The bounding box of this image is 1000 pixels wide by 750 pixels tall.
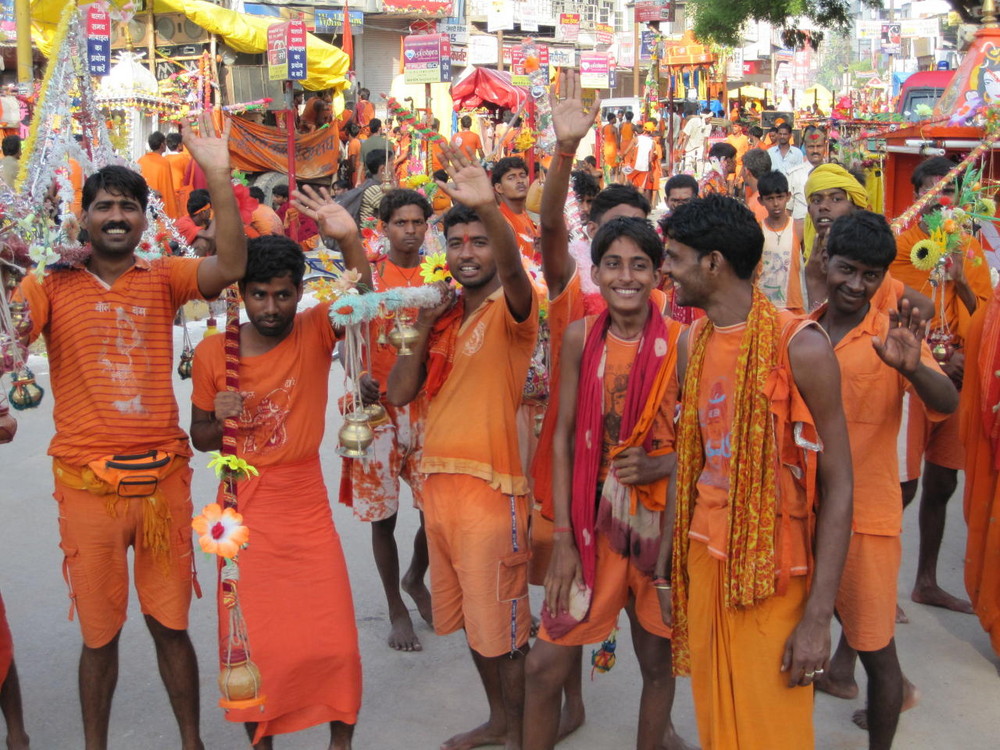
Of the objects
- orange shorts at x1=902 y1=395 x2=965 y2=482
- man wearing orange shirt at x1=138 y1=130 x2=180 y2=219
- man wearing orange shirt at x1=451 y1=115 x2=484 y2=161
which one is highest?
man wearing orange shirt at x1=451 y1=115 x2=484 y2=161

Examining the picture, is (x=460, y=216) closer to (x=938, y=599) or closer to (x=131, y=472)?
(x=131, y=472)

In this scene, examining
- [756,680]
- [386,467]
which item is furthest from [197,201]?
[756,680]

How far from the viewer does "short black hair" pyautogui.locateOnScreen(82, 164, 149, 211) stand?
3293 mm

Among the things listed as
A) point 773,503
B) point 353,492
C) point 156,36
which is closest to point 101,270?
point 353,492

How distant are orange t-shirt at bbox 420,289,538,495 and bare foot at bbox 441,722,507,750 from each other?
0.87m

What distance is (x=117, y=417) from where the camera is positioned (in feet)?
10.9

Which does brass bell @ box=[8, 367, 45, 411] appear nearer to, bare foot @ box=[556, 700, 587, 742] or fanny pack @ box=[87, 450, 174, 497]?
fanny pack @ box=[87, 450, 174, 497]

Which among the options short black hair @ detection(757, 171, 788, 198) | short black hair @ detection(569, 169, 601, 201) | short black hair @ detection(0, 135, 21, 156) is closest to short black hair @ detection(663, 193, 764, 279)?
short black hair @ detection(757, 171, 788, 198)

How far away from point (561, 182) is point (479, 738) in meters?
1.94

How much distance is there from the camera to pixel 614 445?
3244mm

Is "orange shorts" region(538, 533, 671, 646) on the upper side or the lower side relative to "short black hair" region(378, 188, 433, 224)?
lower

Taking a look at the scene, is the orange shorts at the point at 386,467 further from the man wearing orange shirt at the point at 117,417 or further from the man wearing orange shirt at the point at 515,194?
the man wearing orange shirt at the point at 515,194

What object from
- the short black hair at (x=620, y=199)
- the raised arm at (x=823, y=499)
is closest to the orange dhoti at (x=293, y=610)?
the raised arm at (x=823, y=499)

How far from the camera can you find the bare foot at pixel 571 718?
150 inches
